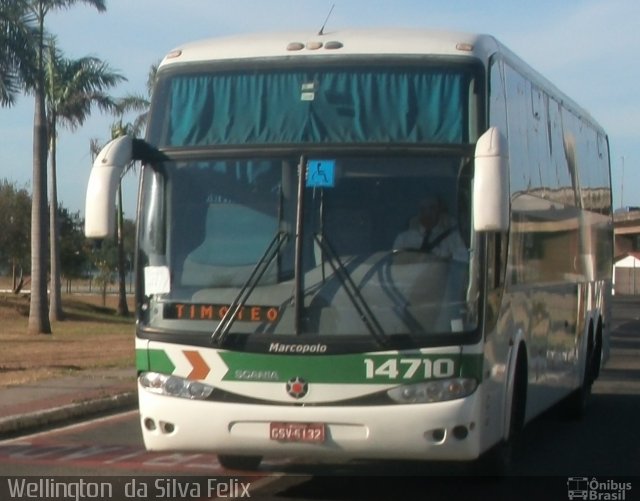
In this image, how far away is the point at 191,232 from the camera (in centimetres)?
935

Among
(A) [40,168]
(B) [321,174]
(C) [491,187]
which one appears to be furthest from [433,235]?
(A) [40,168]

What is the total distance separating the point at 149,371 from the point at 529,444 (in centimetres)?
541

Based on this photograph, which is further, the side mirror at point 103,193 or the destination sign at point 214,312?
the destination sign at point 214,312

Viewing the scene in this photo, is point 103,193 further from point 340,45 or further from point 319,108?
point 340,45

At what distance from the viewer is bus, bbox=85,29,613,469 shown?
8.86 metres

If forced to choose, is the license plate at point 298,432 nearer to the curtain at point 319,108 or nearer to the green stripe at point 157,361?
the green stripe at point 157,361

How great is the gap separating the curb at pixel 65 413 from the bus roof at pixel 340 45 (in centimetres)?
578

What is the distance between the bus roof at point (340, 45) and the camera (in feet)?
31.3

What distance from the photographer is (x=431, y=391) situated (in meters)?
8.84

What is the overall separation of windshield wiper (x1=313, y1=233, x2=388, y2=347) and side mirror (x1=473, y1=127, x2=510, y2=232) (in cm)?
95

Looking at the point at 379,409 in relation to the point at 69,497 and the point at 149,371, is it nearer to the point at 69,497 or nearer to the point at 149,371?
the point at 149,371

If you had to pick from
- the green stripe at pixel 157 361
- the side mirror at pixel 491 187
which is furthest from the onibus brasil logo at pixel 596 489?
the green stripe at pixel 157 361

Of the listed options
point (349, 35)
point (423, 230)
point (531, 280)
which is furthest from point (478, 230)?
point (531, 280)

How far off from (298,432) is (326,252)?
129 cm
